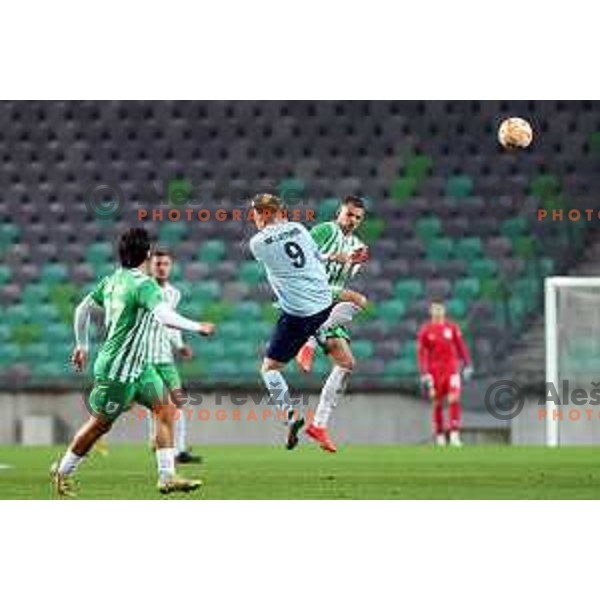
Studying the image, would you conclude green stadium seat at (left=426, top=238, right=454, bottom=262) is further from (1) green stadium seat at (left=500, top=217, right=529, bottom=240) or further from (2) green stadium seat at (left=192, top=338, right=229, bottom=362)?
(2) green stadium seat at (left=192, top=338, right=229, bottom=362)

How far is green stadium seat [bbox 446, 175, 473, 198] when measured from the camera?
23547 millimetres

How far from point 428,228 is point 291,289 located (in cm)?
1089

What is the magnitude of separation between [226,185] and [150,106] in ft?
4.18

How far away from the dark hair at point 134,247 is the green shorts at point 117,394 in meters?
0.65

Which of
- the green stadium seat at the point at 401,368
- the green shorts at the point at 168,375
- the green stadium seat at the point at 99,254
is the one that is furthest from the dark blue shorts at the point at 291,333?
the green stadium seat at the point at 99,254

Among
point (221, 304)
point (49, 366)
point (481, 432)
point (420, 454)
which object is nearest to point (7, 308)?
point (49, 366)

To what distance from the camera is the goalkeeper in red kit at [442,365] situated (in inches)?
828

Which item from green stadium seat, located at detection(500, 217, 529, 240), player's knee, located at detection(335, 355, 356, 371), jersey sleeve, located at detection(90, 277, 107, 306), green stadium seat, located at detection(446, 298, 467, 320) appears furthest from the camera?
green stadium seat, located at detection(500, 217, 529, 240)

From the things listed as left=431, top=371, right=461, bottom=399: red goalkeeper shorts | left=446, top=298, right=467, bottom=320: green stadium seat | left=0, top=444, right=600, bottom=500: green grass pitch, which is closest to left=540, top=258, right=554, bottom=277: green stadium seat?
left=446, top=298, right=467, bottom=320: green stadium seat

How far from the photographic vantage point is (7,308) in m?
24.1

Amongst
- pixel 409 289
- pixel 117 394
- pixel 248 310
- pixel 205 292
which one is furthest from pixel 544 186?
pixel 117 394

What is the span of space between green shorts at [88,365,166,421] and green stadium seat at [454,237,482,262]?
12787mm

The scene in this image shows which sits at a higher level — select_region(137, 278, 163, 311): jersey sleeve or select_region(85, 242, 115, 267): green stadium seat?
select_region(85, 242, 115, 267): green stadium seat

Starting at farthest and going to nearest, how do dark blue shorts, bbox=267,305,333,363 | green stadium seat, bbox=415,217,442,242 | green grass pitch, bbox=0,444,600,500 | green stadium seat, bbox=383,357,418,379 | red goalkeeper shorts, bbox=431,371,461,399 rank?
green stadium seat, bbox=415,217,442,242 < green stadium seat, bbox=383,357,418,379 < red goalkeeper shorts, bbox=431,371,461,399 < dark blue shorts, bbox=267,305,333,363 < green grass pitch, bbox=0,444,600,500
